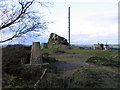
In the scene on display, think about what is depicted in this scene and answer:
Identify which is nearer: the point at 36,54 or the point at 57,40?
the point at 36,54

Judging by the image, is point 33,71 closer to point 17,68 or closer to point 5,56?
point 17,68

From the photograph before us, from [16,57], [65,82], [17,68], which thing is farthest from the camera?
[16,57]

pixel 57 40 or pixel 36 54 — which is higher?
pixel 57 40

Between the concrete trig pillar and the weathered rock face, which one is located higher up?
the weathered rock face

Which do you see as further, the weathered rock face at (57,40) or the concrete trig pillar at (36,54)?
the weathered rock face at (57,40)

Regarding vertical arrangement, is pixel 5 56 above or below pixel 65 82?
above

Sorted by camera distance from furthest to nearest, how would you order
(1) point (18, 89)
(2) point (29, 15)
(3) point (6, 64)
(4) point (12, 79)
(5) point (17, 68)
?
1. (2) point (29, 15)
2. (3) point (6, 64)
3. (5) point (17, 68)
4. (4) point (12, 79)
5. (1) point (18, 89)

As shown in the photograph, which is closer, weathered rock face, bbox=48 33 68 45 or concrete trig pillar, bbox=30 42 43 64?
concrete trig pillar, bbox=30 42 43 64

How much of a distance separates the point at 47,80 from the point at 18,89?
49.0 inches

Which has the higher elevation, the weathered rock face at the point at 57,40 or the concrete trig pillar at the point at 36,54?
the weathered rock face at the point at 57,40

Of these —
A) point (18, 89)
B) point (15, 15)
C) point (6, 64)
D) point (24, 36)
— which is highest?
point (15, 15)

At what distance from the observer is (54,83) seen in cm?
647

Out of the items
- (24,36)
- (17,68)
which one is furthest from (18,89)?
(24,36)

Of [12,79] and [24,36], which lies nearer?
[12,79]
